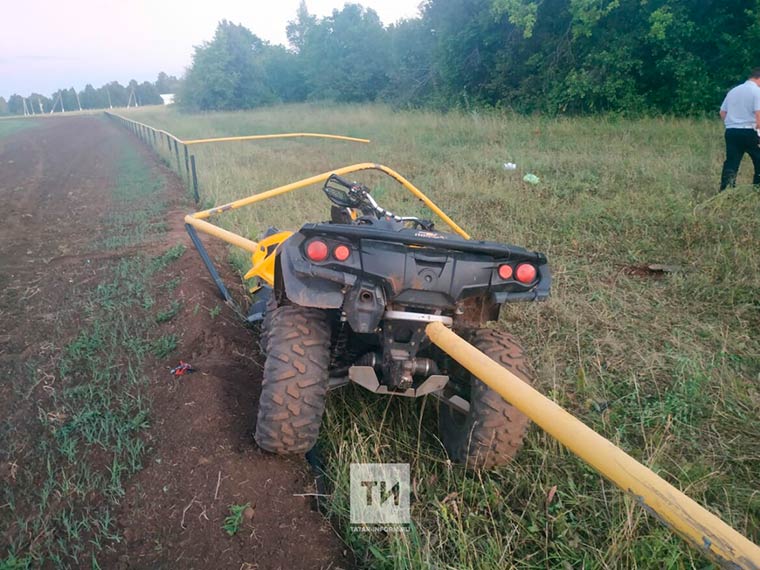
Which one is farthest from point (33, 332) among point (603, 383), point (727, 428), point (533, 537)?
point (727, 428)

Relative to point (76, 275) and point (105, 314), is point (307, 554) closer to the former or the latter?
point (105, 314)

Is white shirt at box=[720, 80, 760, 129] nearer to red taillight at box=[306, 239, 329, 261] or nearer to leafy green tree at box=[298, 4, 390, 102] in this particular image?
red taillight at box=[306, 239, 329, 261]

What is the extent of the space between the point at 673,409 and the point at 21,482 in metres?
3.52

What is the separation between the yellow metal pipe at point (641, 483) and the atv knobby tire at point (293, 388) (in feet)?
3.24

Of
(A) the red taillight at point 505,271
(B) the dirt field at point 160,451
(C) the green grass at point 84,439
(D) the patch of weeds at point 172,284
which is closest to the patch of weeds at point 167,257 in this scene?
(B) the dirt field at point 160,451

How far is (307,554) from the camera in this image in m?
2.26

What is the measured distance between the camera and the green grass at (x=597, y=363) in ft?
7.73

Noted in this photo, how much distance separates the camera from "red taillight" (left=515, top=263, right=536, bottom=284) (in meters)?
2.45

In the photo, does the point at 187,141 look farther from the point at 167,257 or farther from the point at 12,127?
the point at 12,127

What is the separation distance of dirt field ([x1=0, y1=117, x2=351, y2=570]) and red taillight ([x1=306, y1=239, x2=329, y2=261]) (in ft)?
3.60

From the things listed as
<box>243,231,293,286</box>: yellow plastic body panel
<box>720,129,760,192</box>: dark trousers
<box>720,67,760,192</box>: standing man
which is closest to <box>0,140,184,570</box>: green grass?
<box>243,231,293,286</box>: yellow plastic body panel

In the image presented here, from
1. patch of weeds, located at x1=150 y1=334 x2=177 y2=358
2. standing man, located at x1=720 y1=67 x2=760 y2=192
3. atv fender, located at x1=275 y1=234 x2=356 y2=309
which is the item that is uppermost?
standing man, located at x1=720 y1=67 x2=760 y2=192

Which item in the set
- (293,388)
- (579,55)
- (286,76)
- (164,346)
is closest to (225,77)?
(286,76)

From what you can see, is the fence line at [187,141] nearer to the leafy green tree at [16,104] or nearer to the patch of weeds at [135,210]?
the patch of weeds at [135,210]
